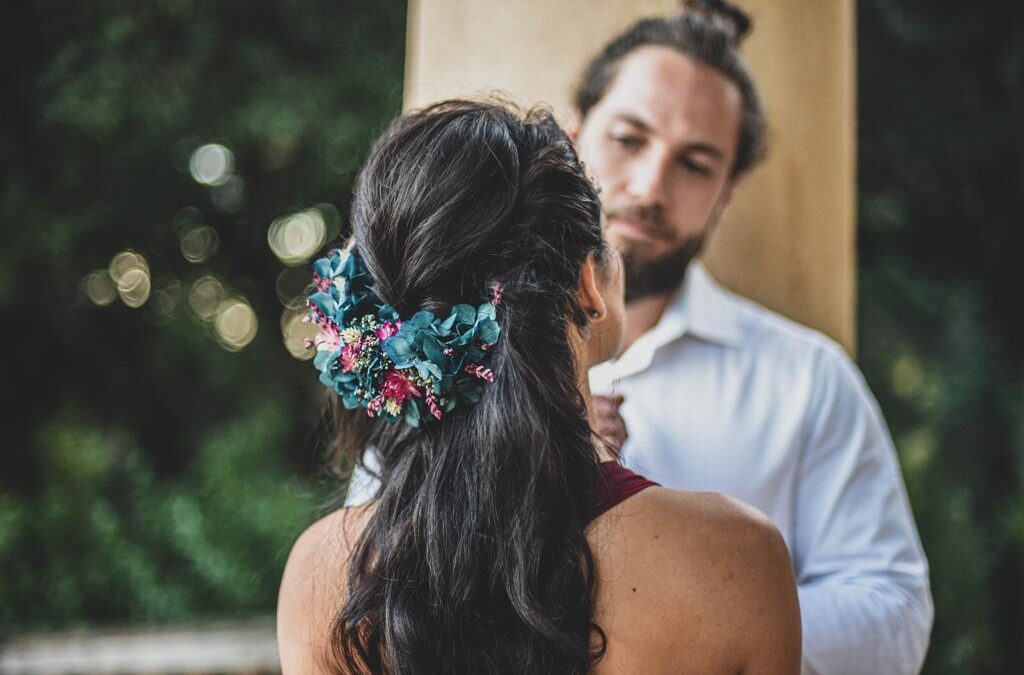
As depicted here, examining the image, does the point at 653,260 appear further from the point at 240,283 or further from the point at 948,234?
the point at 948,234

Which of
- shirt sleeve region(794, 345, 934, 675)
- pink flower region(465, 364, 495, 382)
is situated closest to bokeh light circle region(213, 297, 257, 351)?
shirt sleeve region(794, 345, 934, 675)

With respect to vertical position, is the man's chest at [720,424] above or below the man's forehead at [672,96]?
below

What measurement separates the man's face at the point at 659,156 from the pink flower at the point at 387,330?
983mm

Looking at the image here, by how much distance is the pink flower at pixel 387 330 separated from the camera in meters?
1.44

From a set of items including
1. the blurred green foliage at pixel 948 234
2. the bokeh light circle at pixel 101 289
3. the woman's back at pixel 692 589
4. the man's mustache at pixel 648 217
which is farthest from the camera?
the bokeh light circle at pixel 101 289

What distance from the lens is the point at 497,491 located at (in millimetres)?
1399

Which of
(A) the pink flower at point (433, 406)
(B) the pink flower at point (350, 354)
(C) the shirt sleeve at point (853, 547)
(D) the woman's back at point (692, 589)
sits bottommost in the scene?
(C) the shirt sleeve at point (853, 547)

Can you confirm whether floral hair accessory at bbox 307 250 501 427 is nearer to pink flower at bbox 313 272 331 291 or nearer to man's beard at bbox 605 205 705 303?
pink flower at bbox 313 272 331 291

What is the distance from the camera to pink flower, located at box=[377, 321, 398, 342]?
144 cm

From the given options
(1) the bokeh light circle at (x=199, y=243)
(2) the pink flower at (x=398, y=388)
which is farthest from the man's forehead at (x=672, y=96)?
(1) the bokeh light circle at (x=199, y=243)

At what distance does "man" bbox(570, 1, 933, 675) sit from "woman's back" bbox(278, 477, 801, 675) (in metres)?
0.64

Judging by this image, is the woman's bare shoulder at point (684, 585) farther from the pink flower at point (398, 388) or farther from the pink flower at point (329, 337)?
the pink flower at point (329, 337)

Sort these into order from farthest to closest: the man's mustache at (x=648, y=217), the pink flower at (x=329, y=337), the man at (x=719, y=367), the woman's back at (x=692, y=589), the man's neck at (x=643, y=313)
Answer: the man's neck at (x=643, y=313)
the man's mustache at (x=648, y=217)
the man at (x=719, y=367)
the pink flower at (x=329, y=337)
the woman's back at (x=692, y=589)

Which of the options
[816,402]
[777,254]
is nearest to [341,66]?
[777,254]
